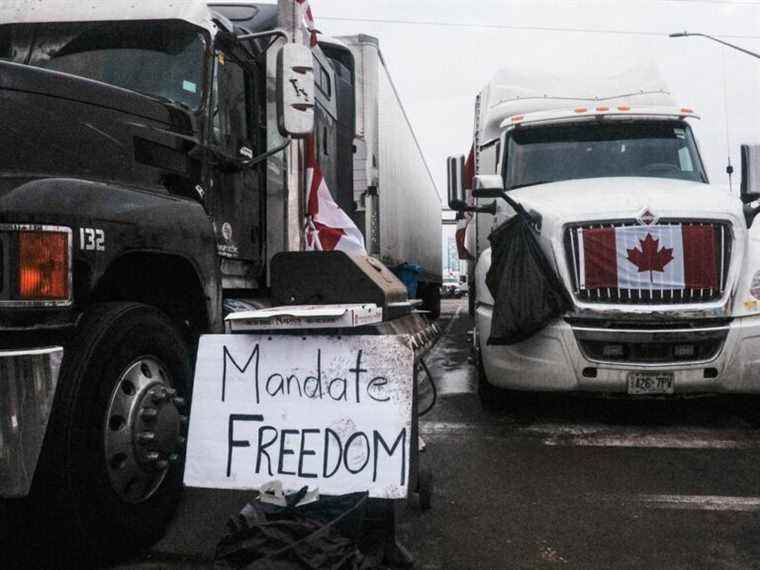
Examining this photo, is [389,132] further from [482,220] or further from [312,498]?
[312,498]

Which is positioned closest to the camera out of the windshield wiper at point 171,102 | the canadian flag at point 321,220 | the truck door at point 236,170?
the windshield wiper at point 171,102

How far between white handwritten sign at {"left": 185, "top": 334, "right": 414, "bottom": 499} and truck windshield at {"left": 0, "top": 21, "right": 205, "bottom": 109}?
1.95 m

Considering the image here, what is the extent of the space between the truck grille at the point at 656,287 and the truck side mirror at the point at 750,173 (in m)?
1.10

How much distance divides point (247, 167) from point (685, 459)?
338 cm

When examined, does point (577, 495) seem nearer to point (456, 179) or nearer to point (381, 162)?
point (456, 179)

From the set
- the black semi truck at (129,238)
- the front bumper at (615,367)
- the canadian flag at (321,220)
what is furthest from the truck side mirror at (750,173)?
the black semi truck at (129,238)

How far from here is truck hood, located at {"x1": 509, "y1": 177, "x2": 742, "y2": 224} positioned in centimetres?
531

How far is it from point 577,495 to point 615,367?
1.47 m

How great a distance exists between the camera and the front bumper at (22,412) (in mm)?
2605

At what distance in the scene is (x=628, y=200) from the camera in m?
5.45

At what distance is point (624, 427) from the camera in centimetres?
565

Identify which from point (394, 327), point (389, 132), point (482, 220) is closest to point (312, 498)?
point (394, 327)

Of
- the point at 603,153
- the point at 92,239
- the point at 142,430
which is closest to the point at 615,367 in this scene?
the point at 603,153

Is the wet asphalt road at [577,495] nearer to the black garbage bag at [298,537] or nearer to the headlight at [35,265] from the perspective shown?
the black garbage bag at [298,537]
